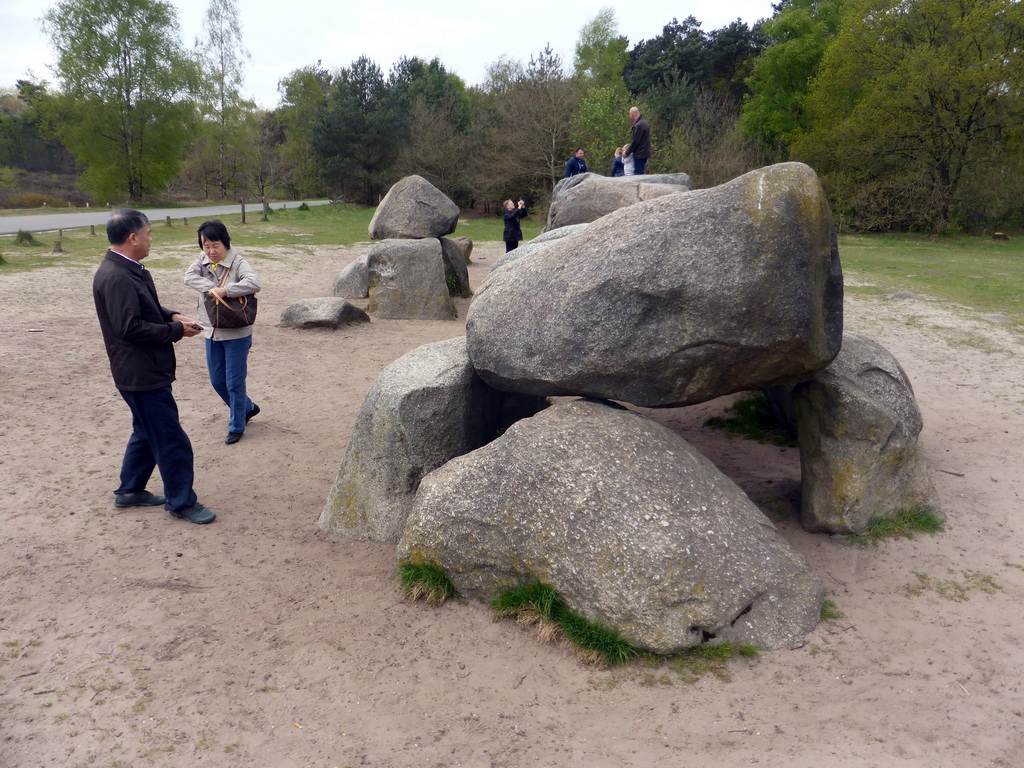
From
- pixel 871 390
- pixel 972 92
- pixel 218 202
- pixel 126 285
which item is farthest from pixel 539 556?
pixel 218 202

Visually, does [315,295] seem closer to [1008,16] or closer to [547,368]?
[547,368]

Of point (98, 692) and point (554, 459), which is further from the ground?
point (554, 459)

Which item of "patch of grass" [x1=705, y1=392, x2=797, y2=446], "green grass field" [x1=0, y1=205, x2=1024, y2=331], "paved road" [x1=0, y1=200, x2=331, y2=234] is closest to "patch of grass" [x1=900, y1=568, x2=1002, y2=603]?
"patch of grass" [x1=705, y1=392, x2=797, y2=446]

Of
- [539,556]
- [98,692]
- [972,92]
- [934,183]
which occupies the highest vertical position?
[972,92]

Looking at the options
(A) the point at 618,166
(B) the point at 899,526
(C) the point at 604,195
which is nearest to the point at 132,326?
(B) the point at 899,526

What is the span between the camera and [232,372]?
7.23 metres

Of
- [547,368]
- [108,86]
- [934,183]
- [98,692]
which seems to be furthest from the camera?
[108,86]

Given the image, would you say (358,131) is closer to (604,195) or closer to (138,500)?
(604,195)

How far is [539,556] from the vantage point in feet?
14.8

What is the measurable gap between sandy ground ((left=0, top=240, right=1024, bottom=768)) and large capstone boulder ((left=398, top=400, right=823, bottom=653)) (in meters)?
0.27

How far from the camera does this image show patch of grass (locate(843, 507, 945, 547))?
5.50 m

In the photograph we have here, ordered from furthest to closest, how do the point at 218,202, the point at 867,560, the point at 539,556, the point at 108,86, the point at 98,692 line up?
the point at 218,202 < the point at 108,86 < the point at 867,560 < the point at 539,556 < the point at 98,692

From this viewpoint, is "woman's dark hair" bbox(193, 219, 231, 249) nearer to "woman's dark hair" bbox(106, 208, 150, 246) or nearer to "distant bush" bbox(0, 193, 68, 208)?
"woman's dark hair" bbox(106, 208, 150, 246)

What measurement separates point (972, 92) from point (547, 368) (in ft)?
87.1
